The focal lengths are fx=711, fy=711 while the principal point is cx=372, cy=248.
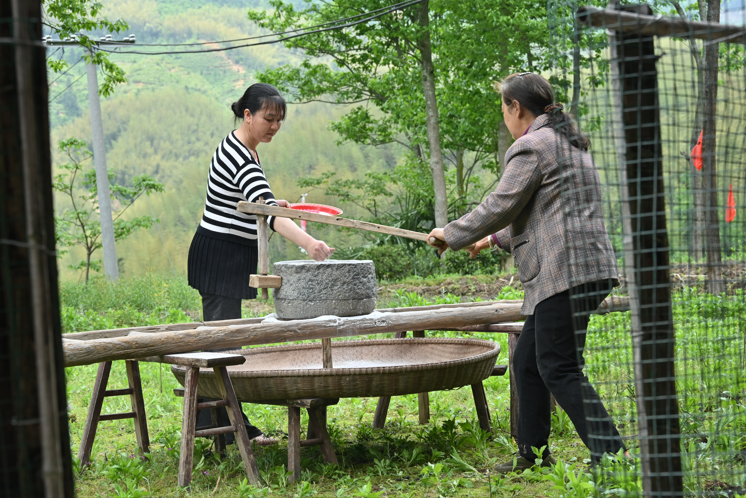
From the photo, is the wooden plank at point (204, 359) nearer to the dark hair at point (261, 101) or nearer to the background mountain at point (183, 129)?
the dark hair at point (261, 101)

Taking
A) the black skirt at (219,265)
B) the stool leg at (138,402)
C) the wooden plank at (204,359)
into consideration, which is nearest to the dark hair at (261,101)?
the black skirt at (219,265)

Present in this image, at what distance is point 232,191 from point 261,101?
0.51m

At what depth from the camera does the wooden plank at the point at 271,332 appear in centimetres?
304

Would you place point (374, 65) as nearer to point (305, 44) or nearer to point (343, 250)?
point (305, 44)

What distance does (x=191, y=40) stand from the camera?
1778 inches

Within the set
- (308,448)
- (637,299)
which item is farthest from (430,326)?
(637,299)

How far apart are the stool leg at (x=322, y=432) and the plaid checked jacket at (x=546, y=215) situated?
3.77 ft

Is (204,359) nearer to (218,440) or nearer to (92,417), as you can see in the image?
(218,440)

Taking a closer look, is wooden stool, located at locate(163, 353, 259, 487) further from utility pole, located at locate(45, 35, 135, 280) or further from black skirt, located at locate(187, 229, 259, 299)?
utility pole, located at locate(45, 35, 135, 280)

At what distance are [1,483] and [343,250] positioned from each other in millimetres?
12334

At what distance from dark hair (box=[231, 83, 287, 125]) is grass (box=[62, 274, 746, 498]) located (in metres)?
1.85

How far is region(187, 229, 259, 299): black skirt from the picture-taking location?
3.87 metres

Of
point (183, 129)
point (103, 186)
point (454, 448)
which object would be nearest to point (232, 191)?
point (454, 448)

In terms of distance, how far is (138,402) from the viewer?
12.9 feet
